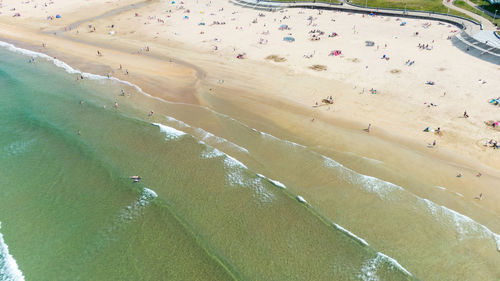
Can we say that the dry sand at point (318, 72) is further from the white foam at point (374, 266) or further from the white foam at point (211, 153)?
the white foam at point (374, 266)

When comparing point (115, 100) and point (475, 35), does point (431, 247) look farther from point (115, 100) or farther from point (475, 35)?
point (475, 35)

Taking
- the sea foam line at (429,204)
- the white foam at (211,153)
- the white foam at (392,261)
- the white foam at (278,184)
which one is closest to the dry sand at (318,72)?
the sea foam line at (429,204)

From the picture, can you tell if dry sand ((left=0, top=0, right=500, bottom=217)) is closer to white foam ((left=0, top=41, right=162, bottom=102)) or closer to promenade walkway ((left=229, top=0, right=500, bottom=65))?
white foam ((left=0, top=41, right=162, bottom=102))

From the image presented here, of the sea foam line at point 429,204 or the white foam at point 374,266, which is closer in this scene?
the white foam at point 374,266

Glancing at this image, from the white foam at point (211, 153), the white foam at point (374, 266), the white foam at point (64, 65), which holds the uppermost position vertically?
the white foam at point (64, 65)

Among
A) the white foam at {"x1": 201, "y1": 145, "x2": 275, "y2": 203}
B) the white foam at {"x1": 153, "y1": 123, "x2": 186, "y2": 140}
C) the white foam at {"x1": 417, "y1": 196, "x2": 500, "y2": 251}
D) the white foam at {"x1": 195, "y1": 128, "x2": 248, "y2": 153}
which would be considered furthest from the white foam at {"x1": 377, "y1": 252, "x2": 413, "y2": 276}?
the white foam at {"x1": 153, "y1": 123, "x2": 186, "y2": 140}

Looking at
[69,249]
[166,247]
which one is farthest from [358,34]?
[69,249]
